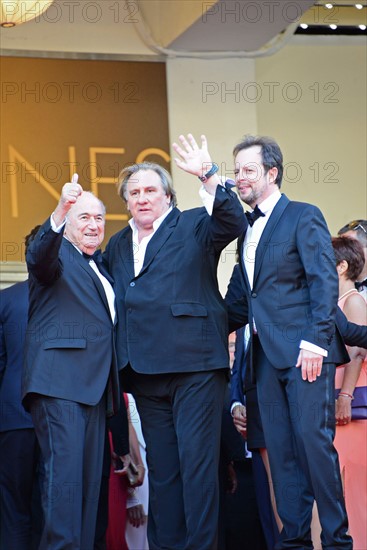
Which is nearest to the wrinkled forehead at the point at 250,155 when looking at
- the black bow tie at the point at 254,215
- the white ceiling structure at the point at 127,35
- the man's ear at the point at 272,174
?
the man's ear at the point at 272,174

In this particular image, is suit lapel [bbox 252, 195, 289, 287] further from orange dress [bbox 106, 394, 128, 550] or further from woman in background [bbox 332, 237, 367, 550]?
orange dress [bbox 106, 394, 128, 550]

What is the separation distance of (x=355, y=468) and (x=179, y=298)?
1.46 metres

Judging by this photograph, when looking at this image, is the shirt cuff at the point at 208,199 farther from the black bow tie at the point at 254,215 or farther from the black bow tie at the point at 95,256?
the black bow tie at the point at 95,256

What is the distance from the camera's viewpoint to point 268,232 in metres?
4.51

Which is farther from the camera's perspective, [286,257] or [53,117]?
[53,117]

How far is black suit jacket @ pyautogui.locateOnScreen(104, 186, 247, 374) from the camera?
438 cm

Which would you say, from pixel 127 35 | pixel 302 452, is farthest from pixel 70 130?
pixel 302 452

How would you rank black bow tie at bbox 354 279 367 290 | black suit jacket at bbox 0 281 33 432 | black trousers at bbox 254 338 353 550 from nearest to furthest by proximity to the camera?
black trousers at bbox 254 338 353 550
black suit jacket at bbox 0 281 33 432
black bow tie at bbox 354 279 367 290

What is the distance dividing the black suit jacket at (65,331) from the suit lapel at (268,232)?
69cm

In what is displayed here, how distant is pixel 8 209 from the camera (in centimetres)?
731

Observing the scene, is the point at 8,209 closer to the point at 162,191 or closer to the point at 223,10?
the point at 223,10

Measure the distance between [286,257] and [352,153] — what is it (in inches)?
163

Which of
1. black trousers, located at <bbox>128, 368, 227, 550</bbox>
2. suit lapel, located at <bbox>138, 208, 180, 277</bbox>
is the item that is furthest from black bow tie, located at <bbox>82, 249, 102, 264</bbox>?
black trousers, located at <bbox>128, 368, 227, 550</bbox>

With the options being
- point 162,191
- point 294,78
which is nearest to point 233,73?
point 294,78
